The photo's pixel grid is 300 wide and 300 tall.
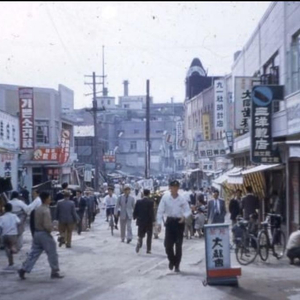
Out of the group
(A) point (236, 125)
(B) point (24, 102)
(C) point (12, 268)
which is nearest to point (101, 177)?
(B) point (24, 102)

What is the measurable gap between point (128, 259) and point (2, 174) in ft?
28.0

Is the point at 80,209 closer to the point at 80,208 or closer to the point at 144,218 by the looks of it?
the point at 80,208

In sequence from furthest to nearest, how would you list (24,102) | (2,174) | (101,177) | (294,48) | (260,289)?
(101,177) < (24,102) < (2,174) < (294,48) < (260,289)

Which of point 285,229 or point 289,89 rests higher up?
point 289,89

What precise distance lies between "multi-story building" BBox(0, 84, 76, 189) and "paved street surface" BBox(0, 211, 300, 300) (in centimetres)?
2816

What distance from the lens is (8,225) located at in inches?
572

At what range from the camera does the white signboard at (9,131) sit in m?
32.4

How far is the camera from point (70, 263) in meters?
15.6

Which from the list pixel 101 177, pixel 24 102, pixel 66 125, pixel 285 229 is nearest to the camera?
pixel 285 229

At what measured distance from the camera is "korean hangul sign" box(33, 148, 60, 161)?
45.3 metres

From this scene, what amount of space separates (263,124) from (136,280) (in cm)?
891

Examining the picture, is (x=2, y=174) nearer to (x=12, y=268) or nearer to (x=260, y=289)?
(x=12, y=268)

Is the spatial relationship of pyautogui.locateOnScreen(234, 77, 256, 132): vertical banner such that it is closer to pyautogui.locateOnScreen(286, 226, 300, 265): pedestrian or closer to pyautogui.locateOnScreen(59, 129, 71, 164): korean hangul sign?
pyautogui.locateOnScreen(286, 226, 300, 265): pedestrian

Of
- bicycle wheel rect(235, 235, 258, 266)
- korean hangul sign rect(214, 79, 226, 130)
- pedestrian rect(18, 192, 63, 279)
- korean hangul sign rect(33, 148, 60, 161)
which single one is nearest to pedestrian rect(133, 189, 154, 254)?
bicycle wheel rect(235, 235, 258, 266)
